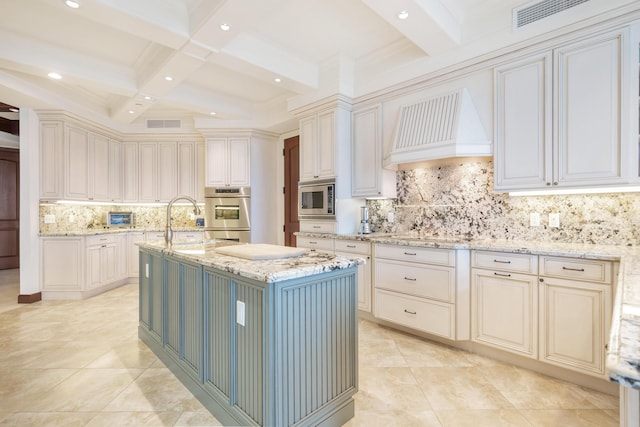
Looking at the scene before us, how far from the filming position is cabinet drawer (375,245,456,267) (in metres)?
2.72

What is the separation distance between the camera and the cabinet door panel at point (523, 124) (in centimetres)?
256

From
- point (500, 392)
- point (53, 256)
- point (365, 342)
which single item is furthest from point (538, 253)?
point (53, 256)

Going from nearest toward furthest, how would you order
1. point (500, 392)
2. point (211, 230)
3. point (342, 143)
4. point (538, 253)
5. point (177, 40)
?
point (500, 392) < point (538, 253) < point (177, 40) < point (342, 143) < point (211, 230)

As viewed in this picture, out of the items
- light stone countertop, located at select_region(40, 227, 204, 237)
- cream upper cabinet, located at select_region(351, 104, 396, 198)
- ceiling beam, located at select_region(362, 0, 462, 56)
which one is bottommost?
light stone countertop, located at select_region(40, 227, 204, 237)

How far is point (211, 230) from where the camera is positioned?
539 centimetres

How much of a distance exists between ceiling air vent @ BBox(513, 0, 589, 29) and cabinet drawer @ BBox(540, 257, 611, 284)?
1.92 meters

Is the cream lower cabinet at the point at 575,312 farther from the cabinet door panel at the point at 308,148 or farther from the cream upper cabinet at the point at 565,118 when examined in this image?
the cabinet door panel at the point at 308,148

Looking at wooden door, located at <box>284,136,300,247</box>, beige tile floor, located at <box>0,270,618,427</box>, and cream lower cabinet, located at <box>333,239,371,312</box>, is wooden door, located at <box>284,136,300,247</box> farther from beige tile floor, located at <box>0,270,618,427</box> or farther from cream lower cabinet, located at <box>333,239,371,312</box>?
beige tile floor, located at <box>0,270,618,427</box>

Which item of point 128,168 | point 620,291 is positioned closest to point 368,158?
point 620,291

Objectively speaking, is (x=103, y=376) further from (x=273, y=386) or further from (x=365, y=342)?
(x=365, y=342)

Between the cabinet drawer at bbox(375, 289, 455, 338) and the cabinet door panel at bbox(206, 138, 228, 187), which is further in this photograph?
the cabinet door panel at bbox(206, 138, 228, 187)

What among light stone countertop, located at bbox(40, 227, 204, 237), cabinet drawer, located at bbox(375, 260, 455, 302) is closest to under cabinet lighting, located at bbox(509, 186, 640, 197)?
cabinet drawer, located at bbox(375, 260, 455, 302)

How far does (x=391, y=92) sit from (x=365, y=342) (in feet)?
8.77

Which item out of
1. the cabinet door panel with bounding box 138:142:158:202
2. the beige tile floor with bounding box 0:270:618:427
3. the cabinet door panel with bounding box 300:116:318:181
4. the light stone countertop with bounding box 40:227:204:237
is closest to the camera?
the beige tile floor with bounding box 0:270:618:427
